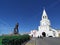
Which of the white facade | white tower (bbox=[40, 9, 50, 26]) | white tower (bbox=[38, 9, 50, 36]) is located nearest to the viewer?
the white facade

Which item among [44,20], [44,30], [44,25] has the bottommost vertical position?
[44,30]

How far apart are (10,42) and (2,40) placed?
1078mm

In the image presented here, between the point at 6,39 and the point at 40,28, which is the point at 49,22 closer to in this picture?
the point at 40,28

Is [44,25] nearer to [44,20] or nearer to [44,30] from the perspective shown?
[44,20]

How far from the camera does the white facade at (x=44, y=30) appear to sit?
9262cm

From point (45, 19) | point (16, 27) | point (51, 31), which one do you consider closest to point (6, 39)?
point (16, 27)

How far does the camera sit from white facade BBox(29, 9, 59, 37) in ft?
304

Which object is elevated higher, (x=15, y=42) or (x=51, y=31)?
(x=51, y=31)

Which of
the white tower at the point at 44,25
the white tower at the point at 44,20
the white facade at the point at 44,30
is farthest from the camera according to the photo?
the white tower at the point at 44,20

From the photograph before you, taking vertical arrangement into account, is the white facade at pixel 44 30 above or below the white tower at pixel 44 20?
below

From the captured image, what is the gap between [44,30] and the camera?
311 ft

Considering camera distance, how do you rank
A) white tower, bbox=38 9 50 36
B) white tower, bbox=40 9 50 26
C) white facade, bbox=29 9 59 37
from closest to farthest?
white facade, bbox=29 9 59 37
white tower, bbox=38 9 50 36
white tower, bbox=40 9 50 26

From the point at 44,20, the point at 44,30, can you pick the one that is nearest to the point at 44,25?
the point at 44,20

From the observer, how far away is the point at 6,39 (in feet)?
53.3
